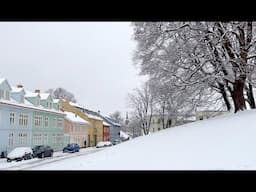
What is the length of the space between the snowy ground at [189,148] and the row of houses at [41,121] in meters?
1.04

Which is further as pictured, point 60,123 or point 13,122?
point 60,123

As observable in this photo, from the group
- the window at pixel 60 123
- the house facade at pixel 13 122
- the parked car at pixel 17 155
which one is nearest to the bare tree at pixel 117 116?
the parked car at pixel 17 155

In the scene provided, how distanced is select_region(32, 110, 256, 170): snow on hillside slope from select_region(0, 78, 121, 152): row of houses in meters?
1.03

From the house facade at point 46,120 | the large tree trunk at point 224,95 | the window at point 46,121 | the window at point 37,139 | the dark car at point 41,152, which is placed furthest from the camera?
the window at point 46,121

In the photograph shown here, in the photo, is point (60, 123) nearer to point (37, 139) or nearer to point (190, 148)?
point (37, 139)

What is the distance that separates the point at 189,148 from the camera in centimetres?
410

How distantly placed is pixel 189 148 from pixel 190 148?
0.04 feet

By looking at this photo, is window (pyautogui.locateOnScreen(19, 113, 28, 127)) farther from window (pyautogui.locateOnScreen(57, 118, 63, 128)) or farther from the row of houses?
window (pyautogui.locateOnScreen(57, 118, 63, 128))

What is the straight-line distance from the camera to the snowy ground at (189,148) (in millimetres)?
3271

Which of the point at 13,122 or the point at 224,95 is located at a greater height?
the point at 224,95

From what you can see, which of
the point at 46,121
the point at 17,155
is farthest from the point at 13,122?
the point at 17,155

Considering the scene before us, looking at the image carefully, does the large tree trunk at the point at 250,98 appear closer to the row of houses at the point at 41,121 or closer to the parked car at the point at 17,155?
the row of houses at the point at 41,121

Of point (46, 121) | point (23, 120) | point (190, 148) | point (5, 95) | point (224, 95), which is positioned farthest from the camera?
point (46, 121)

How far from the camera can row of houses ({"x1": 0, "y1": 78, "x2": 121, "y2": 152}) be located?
6.68m
